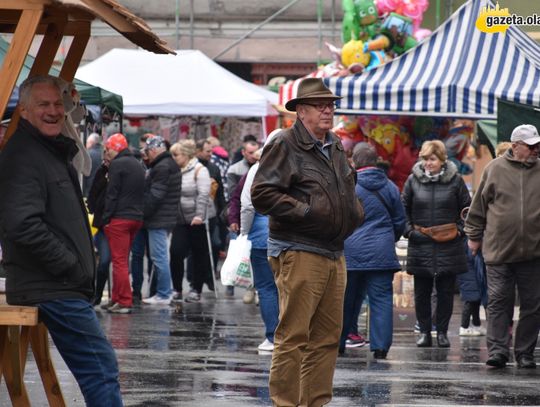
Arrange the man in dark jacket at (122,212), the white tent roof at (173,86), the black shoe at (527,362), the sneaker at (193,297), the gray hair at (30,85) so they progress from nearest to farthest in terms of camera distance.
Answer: the gray hair at (30,85) → the black shoe at (527,362) → the man in dark jacket at (122,212) → the sneaker at (193,297) → the white tent roof at (173,86)

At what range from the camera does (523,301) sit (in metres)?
11.8

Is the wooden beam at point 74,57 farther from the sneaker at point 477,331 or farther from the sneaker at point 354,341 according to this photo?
the sneaker at point 477,331

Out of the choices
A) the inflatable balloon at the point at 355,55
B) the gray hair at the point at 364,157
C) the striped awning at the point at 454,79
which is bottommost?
the gray hair at the point at 364,157

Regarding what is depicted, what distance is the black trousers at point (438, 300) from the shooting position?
1329 cm

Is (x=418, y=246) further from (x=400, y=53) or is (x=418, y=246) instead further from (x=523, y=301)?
(x=400, y=53)

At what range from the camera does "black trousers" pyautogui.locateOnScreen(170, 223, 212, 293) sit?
17.6 m

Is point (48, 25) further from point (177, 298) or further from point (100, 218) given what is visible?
point (177, 298)

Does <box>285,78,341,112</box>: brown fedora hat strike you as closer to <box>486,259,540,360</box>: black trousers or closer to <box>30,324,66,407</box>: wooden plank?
<box>30,324,66,407</box>: wooden plank

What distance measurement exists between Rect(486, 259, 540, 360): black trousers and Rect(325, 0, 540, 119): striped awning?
4888 mm

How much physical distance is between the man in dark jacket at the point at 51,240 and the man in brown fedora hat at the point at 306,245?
175 cm

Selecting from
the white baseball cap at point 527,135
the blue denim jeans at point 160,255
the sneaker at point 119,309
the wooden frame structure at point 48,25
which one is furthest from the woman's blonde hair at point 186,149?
the wooden frame structure at point 48,25

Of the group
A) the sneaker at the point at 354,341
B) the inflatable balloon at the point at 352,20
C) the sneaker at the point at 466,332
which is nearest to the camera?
the sneaker at the point at 354,341

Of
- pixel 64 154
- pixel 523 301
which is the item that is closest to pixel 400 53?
pixel 523 301

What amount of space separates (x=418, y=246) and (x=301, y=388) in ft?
15.9
